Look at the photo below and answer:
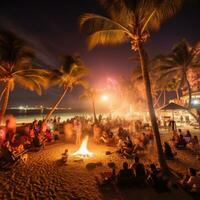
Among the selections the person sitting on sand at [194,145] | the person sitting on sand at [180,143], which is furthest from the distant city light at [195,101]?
the person sitting on sand at [194,145]

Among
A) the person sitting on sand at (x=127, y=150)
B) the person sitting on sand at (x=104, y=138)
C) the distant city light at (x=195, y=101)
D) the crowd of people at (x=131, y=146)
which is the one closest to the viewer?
the crowd of people at (x=131, y=146)

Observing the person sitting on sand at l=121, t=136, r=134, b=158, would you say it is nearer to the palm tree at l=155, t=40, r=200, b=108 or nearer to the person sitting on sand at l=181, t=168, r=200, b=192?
the person sitting on sand at l=181, t=168, r=200, b=192

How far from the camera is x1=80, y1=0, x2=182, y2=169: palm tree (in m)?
6.48

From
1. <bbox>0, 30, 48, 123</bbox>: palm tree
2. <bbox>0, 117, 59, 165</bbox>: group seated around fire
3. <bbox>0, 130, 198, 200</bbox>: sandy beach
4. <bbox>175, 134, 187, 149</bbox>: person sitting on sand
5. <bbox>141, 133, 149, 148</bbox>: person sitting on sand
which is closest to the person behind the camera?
<bbox>0, 130, 198, 200</bbox>: sandy beach

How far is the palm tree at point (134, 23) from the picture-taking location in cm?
648

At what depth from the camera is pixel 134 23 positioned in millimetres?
6895

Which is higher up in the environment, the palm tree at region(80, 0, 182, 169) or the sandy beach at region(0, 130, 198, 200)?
the palm tree at region(80, 0, 182, 169)

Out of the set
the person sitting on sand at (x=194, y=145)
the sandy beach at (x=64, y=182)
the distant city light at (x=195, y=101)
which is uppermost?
the distant city light at (x=195, y=101)

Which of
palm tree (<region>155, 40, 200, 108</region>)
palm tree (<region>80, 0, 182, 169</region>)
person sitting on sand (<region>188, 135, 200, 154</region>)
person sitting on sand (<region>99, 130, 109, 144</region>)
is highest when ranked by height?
palm tree (<region>155, 40, 200, 108</region>)

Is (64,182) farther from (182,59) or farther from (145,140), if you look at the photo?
(182,59)

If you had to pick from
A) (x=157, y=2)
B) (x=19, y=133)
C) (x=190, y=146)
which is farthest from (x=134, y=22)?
(x=19, y=133)

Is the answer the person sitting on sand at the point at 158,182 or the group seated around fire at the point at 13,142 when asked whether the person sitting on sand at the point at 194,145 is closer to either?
the person sitting on sand at the point at 158,182

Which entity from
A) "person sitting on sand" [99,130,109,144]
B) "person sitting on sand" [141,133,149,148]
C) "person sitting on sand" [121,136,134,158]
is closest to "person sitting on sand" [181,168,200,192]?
"person sitting on sand" [121,136,134,158]

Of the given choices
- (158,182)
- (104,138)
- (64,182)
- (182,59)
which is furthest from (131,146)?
(182,59)
